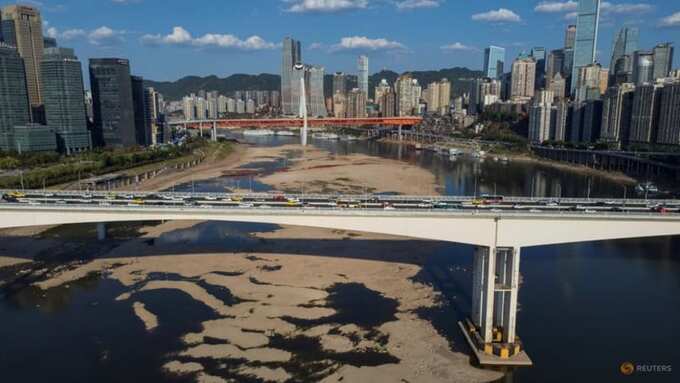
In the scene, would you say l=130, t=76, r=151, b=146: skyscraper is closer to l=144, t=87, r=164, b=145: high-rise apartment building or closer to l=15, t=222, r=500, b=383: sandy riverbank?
l=144, t=87, r=164, b=145: high-rise apartment building

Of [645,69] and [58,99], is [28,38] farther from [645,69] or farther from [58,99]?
[645,69]

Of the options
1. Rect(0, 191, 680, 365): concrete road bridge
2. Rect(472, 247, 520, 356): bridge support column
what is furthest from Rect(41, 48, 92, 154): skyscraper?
Rect(472, 247, 520, 356): bridge support column

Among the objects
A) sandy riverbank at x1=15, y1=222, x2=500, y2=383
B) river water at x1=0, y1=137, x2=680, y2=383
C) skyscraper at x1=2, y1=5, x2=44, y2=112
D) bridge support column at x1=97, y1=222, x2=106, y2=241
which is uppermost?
skyscraper at x1=2, y1=5, x2=44, y2=112

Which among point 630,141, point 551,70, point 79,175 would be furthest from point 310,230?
point 551,70

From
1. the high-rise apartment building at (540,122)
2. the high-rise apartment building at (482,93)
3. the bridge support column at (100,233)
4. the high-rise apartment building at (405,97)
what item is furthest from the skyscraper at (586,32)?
the bridge support column at (100,233)

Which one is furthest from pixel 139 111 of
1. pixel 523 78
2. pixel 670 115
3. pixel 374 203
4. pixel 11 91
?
pixel 523 78

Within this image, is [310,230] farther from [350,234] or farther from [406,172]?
[406,172]
